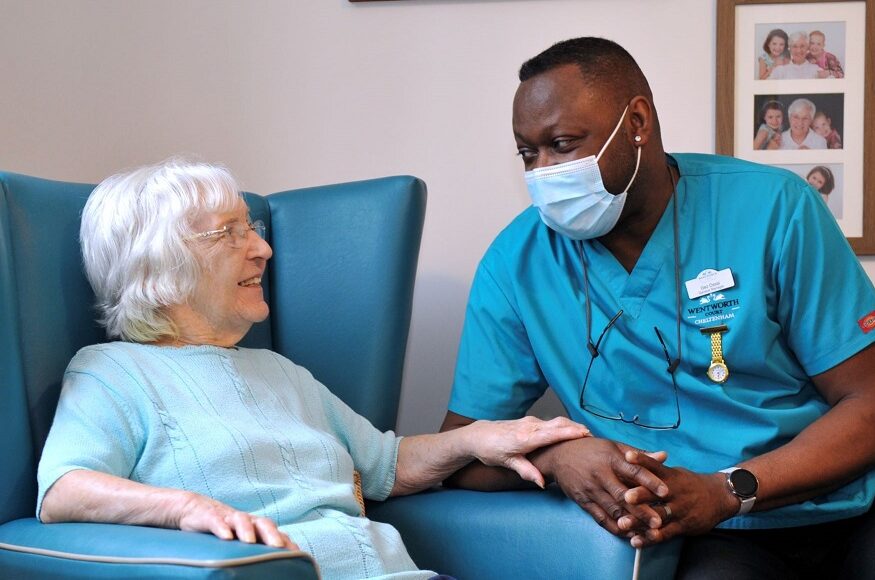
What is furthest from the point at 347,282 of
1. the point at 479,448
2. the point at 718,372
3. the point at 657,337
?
the point at 718,372

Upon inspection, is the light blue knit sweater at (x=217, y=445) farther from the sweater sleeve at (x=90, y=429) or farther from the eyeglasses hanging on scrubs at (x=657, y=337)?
the eyeglasses hanging on scrubs at (x=657, y=337)

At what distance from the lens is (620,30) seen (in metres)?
2.14

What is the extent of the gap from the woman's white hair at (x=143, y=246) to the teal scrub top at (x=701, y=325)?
53 centimetres

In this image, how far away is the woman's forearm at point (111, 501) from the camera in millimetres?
1211

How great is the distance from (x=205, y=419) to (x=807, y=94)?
1.40 metres

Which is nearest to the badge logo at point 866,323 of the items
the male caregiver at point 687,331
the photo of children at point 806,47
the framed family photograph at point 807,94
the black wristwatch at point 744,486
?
the male caregiver at point 687,331

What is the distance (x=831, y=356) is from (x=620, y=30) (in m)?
0.89

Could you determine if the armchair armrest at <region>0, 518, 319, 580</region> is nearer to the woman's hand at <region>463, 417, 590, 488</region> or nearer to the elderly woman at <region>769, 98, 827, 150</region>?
the woman's hand at <region>463, 417, 590, 488</region>

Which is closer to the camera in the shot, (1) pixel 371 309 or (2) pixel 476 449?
(2) pixel 476 449

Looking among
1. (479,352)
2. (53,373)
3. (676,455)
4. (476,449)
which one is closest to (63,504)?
(53,373)

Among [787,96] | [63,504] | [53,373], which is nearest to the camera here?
[63,504]

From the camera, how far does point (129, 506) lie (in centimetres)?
122

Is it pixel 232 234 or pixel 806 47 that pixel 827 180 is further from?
pixel 232 234

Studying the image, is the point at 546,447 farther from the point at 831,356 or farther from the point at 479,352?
the point at 831,356
